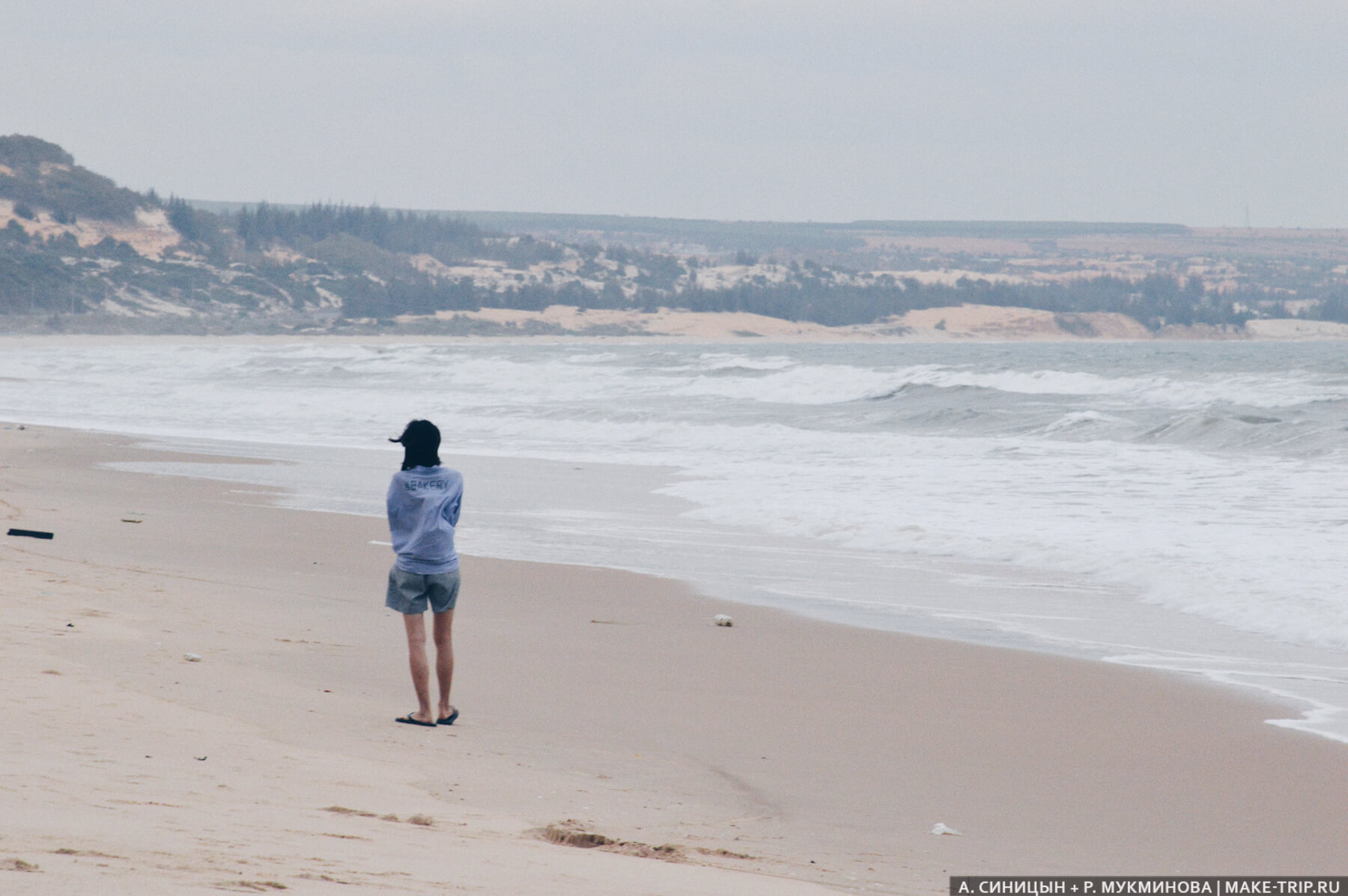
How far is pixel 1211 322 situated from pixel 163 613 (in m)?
156

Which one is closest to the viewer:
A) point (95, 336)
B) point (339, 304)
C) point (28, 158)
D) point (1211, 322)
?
point (95, 336)

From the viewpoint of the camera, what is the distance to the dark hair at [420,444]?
5.55 m

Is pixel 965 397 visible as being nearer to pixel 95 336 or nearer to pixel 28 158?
pixel 95 336

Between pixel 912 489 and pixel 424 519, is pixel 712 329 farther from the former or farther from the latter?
pixel 424 519

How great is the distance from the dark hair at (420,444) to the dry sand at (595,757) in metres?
1.00

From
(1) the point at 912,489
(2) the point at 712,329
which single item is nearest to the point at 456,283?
(2) the point at 712,329

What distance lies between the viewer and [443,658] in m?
5.46

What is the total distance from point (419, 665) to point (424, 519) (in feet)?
1.93

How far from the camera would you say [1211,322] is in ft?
492

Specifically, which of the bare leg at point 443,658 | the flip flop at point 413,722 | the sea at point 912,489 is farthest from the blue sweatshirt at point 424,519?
the sea at point 912,489

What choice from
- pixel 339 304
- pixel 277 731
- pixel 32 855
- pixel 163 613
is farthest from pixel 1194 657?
pixel 339 304

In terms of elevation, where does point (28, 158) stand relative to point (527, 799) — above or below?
above

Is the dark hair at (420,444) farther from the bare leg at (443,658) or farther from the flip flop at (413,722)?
the flip flop at (413,722)

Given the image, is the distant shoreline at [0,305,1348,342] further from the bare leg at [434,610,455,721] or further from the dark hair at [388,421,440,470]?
the bare leg at [434,610,455,721]
